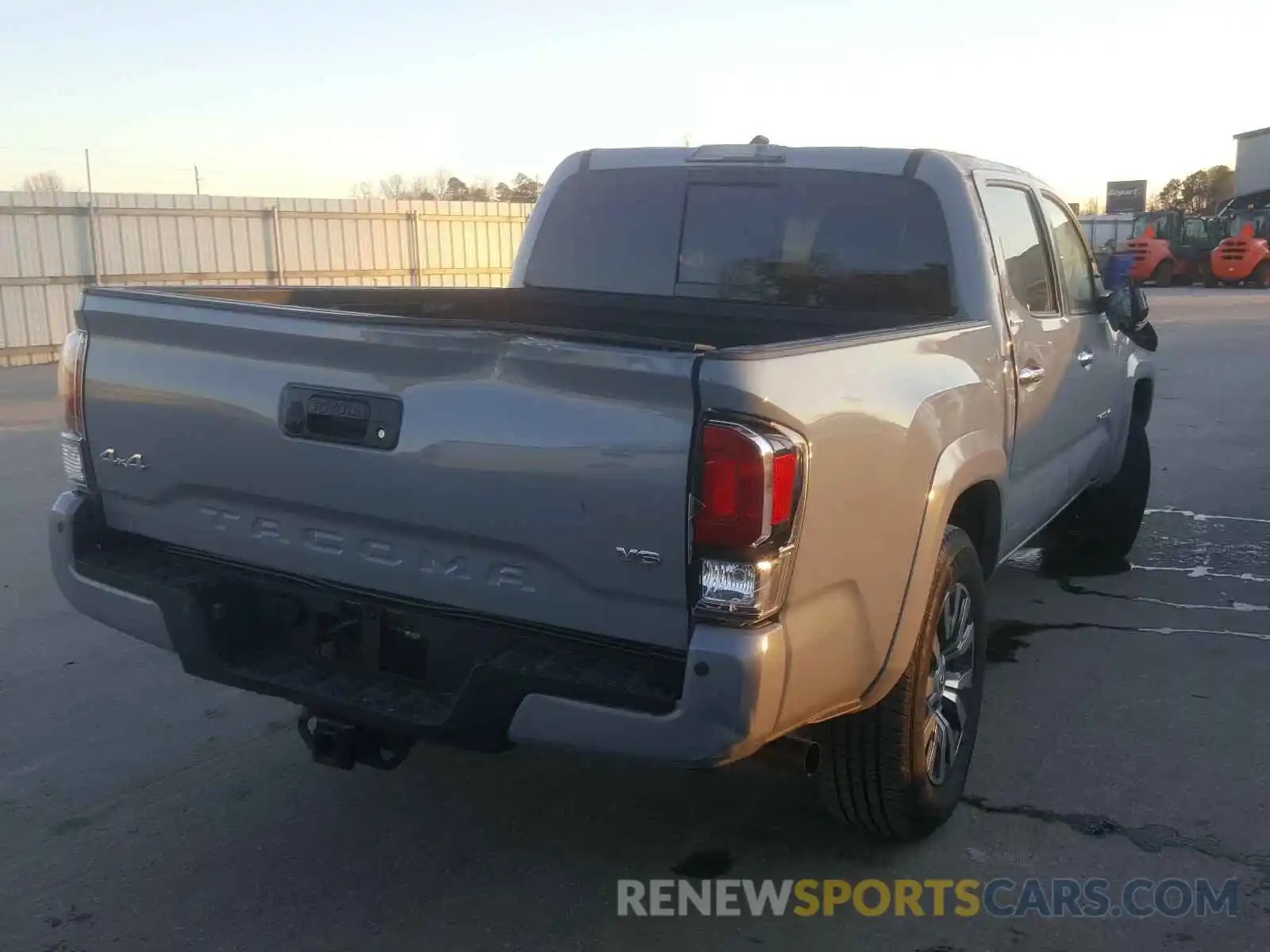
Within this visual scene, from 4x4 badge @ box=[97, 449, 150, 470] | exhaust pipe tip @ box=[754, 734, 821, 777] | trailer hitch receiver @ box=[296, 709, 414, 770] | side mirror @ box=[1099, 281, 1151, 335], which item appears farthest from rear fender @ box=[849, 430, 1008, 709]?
side mirror @ box=[1099, 281, 1151, 335]

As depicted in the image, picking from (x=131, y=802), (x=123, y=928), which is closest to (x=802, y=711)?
(x=123, y=928)

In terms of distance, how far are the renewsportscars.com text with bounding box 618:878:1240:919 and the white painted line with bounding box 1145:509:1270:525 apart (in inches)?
189

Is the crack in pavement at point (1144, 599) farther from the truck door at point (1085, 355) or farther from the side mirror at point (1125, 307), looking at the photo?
the side mirror at point (1125, 307)

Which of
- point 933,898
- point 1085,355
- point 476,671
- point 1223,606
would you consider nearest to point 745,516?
point 476,671

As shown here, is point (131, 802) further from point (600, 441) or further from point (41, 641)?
point (600, 441)

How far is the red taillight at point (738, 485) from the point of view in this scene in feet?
8.07

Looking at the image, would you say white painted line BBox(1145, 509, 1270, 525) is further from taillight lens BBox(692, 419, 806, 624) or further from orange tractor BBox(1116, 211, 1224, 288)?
orange tractor BBox(1116, 211, 1224, 288)

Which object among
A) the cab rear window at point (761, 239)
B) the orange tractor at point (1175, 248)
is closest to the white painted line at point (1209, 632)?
the cab rear window at point (761, 239)

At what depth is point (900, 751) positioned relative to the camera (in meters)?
3.19

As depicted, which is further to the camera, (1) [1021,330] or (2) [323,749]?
(1) [1021,330]

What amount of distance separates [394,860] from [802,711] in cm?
134

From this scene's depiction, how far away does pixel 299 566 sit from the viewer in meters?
3.05

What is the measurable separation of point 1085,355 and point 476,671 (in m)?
3.29

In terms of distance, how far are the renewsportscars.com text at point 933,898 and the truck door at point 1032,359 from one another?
1.23 m
